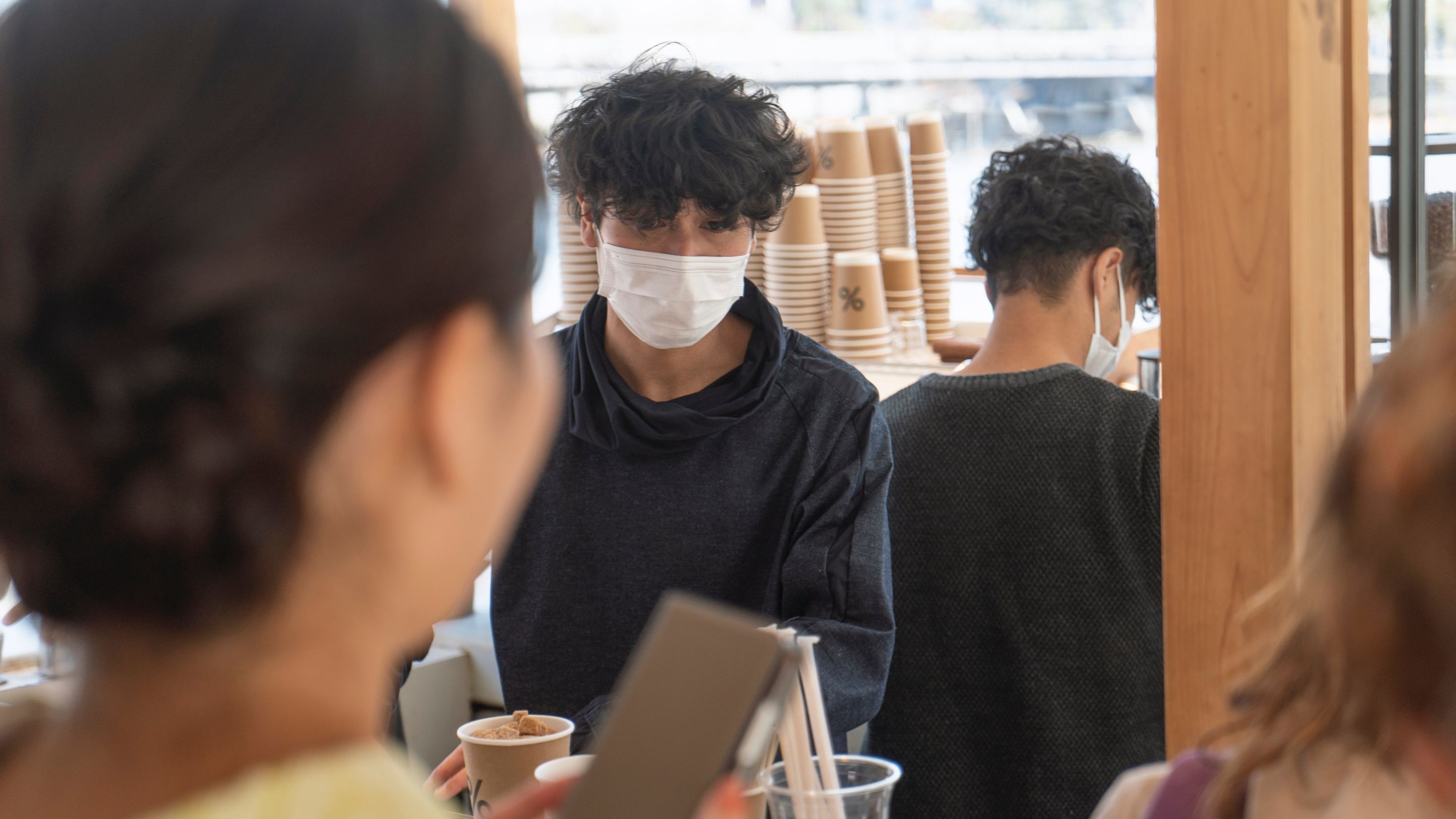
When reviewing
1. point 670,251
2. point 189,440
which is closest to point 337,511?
point 189,440

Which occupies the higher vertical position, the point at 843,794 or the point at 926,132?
the point at 926,132

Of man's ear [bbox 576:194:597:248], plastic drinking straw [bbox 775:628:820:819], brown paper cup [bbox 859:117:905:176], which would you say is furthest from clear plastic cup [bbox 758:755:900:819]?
brown paper cup [bbox 859:117:905:176]

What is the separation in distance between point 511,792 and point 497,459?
784 millimetres

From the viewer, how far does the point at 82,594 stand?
1.48 ft

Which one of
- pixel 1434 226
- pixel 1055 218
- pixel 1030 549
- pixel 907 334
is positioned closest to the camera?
pixel 1434 226

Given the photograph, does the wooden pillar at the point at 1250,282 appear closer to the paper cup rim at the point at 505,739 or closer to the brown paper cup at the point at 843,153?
the paper cup rim at the point at 505,739

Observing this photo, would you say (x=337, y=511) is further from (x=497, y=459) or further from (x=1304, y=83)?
(x=1304, y=83)

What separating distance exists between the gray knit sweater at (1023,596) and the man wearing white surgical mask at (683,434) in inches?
10.5

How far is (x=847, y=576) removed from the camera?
5.27 ft

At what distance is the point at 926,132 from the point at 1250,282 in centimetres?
153

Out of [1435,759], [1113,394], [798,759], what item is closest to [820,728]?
[798,759]

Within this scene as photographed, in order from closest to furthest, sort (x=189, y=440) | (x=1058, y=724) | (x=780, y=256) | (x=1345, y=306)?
(x=189, y=440)
(x=1345, y=306)
(x=1058, y=724)
(x=780, y=256)

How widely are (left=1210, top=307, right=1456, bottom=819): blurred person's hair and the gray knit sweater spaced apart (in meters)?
1.23

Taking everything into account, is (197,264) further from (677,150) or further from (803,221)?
(803,221)
